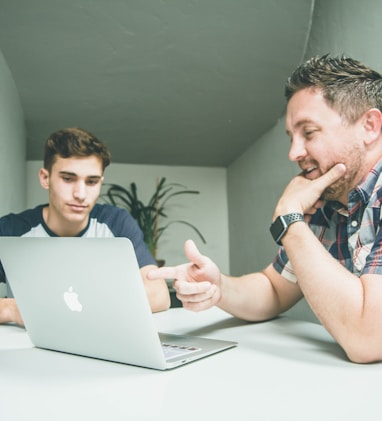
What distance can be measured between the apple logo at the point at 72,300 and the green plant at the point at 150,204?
8.18 ft

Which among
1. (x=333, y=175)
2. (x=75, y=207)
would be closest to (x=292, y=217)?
(x=333, y=175)

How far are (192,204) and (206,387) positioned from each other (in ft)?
10.1

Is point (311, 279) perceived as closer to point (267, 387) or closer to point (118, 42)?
point (267, 387)

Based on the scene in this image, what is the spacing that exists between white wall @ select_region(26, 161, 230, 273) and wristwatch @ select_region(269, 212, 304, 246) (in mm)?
2543

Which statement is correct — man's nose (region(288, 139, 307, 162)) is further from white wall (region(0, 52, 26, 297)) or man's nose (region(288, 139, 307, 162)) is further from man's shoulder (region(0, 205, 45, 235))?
white wall (region(0, 52, 26, 297))

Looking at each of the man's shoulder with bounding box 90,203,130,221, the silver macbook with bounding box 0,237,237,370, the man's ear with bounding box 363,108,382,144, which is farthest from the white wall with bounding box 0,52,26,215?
the man's ear with bounding box 363,108,382,144

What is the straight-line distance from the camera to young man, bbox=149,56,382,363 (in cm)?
105

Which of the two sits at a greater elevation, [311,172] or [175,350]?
[311,172]

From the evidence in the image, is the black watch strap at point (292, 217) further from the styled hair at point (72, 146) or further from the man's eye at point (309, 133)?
the styled hair at point (72, 146)

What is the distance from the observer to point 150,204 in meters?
3.52

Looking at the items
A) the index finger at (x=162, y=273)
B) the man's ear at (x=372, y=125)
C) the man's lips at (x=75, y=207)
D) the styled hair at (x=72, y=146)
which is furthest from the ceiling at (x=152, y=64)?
the index finger at (x=162, y=273)

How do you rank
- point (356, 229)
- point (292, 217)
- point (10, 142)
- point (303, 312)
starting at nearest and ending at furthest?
point (292, 217) < point (356, 229) < point (10, 142) < point (303, 312)

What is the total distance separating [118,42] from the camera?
7.64ft

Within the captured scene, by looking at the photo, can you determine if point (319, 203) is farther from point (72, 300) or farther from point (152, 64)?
point (152, 64)
